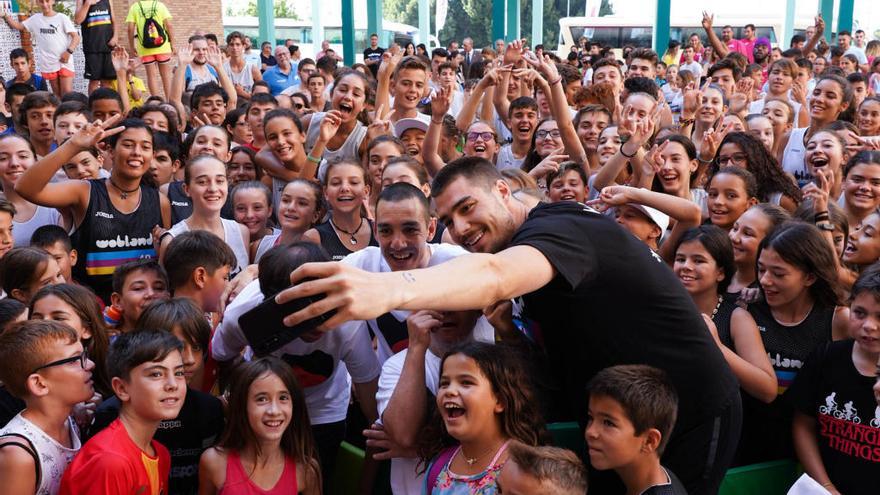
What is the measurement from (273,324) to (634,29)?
30.3m

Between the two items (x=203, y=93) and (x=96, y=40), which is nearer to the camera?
(x=203, y=93)

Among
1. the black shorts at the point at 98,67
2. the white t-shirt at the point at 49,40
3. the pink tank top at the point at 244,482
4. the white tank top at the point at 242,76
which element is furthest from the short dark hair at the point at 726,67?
the white t-shirt at the point at 49,40

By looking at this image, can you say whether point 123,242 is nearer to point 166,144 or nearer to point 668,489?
point 166,144

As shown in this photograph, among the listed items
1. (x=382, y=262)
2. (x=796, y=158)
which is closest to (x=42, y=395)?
(x=382, y=262)

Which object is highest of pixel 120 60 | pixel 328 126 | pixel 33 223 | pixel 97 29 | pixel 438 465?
pixel 97 29

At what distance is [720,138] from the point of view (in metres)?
5.67

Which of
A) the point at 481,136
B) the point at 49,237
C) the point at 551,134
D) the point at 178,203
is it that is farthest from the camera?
the point at 481,136

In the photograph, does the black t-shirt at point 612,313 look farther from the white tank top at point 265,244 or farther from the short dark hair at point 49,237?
the short dark hair at point 49,237

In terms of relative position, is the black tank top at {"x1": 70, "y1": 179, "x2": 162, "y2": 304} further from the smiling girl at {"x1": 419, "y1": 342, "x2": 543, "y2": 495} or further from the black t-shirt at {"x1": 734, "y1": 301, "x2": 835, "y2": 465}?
the black t-shirt at {"x1": 734, "y1": 301, "x2": 835, "y2": 465}

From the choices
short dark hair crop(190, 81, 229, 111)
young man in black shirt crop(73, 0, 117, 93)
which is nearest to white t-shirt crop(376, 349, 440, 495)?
short dark hair crop(190, 81, 229, 111)

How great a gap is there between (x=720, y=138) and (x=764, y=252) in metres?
2.42

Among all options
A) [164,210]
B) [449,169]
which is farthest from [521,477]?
[164,210]

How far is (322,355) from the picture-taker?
10.8 ft

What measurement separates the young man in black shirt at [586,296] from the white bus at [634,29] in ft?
92.1
